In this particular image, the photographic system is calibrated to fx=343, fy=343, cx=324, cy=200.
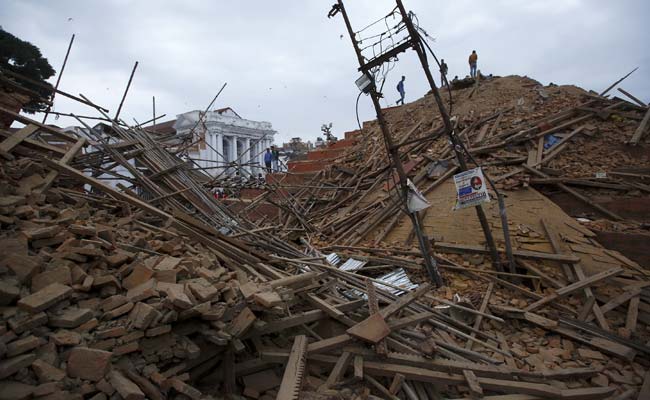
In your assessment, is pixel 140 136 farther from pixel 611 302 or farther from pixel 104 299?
pixel 611 302

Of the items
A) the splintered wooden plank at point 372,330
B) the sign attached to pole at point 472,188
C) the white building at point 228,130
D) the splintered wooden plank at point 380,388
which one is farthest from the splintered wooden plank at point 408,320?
the white building at point 228,130

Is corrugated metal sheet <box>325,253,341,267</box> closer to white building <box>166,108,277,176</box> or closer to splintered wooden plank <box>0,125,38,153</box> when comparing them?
splintered wooden plank <box>0,125,38,153</box>

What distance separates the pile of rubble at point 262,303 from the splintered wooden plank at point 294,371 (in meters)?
Result: 0.02

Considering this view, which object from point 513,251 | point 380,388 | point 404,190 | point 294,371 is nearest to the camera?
point 294,371

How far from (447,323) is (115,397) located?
420 centimetres

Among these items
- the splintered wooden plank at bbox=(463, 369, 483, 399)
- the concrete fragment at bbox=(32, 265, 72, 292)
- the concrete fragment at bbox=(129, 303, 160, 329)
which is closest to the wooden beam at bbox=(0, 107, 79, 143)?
the concrete fragment at bbox=(32, 265, 72, 292)

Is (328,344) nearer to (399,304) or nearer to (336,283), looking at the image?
(399,304)

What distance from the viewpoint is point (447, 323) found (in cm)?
502

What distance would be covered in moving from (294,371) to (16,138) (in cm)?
556

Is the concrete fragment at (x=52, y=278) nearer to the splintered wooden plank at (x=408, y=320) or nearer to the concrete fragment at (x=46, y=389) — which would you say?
the concrete fragment at (x=46, y=389)

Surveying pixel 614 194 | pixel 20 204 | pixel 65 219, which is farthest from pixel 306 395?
pixel 614 194

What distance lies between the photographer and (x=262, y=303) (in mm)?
3473

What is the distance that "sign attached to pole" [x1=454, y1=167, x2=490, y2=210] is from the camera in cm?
583

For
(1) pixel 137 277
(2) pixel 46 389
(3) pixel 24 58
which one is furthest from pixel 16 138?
(3) pixel 24 58
